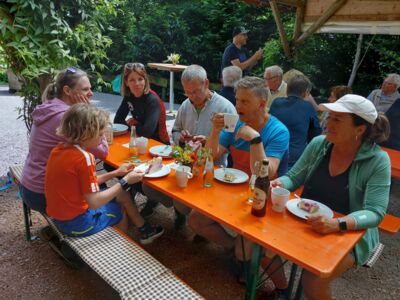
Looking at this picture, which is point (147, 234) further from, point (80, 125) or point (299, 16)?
point (299, 16)

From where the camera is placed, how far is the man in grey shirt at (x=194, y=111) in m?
2.84

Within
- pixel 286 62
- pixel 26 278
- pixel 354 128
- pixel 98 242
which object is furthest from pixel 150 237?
pixel 286 62

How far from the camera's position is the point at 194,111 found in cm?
316

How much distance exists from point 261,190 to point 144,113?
199 cm

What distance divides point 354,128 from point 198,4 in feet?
33.0

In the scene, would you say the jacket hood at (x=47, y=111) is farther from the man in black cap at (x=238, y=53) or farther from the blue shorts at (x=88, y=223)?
the man in black cap at (x=238, y=53)

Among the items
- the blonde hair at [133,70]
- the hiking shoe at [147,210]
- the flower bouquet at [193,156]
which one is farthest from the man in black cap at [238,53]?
the flower bouquet at [193,156]

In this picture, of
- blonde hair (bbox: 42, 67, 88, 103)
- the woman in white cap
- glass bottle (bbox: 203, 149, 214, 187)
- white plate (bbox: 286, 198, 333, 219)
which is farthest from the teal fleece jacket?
blonde hair (bbox: 42, 67, 88, 103)

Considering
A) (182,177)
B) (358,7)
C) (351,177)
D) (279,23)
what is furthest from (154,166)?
(279,23)

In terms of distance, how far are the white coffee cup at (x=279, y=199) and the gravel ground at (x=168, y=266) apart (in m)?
0.99

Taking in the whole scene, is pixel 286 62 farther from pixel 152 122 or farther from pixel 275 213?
pixel 275 213

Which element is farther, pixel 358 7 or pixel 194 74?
pixel 358 7

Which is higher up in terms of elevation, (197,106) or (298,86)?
(298,86)

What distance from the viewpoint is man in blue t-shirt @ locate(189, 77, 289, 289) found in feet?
6.99
